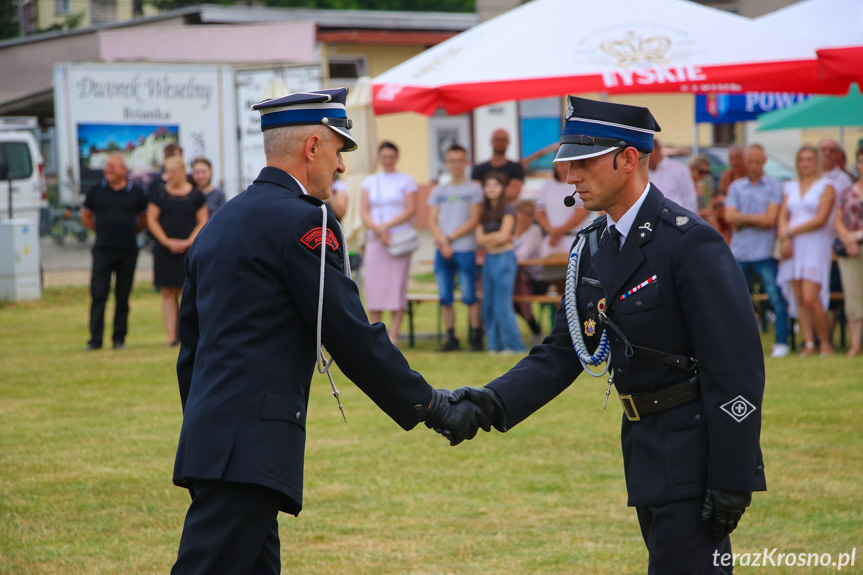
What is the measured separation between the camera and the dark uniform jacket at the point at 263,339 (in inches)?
136

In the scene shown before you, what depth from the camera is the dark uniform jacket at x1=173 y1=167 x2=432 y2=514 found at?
3467mm

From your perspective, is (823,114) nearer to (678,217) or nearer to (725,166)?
(725,166)

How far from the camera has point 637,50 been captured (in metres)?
10.7

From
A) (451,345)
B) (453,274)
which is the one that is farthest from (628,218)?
(451,345)

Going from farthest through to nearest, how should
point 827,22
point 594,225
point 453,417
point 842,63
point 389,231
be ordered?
point 389,231 < point 827,22 < point 842,63 < point 594,225 < point 453,417

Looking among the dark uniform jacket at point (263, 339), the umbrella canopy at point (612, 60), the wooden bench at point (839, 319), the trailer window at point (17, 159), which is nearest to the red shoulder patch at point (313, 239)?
the dark uniform jacket at point (263, 339)

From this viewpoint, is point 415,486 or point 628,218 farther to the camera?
point 415,486

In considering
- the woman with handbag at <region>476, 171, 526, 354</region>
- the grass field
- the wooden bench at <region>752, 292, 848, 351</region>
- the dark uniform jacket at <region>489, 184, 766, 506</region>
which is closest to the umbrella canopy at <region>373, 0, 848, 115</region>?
the woman with handbag at <region>476, 171, 526, 354</region>

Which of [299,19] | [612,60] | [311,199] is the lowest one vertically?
[311,199]

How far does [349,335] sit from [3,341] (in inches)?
448

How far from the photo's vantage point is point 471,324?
1230 centimetres

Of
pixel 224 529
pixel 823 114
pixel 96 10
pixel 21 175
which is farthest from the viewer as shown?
pixel 96 10

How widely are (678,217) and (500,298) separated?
8.07m

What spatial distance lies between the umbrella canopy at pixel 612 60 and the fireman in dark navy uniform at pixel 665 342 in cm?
678
